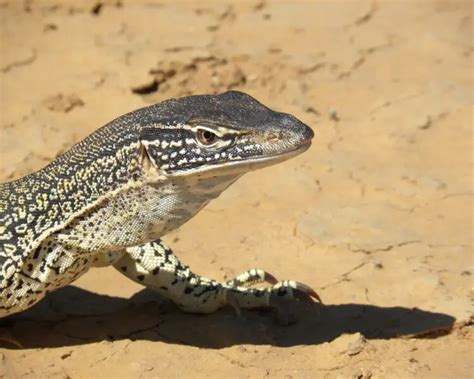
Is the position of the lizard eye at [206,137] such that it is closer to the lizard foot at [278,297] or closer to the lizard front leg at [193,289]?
the lizard front leg at [193,289]

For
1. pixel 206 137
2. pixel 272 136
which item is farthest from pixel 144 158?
pixel 272 136

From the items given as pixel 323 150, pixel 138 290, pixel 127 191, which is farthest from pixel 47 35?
pixel 127 191

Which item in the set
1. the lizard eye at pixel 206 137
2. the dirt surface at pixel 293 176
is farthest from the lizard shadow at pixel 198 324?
the lizard eye at pixel 206 137

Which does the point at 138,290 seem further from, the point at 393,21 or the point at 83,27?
the point at 393,21

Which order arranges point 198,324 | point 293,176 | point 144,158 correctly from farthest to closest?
point 293,176, point 198,324, point 144,158

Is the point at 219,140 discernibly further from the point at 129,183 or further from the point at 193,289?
the point at 193,289

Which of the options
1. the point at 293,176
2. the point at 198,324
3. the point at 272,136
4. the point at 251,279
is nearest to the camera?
the point at 272,136

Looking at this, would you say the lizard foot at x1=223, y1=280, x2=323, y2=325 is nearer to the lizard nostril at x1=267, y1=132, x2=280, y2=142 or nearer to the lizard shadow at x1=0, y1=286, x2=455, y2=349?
the lizard shadow at x1=0, y1=286, x2=455, y2=349
